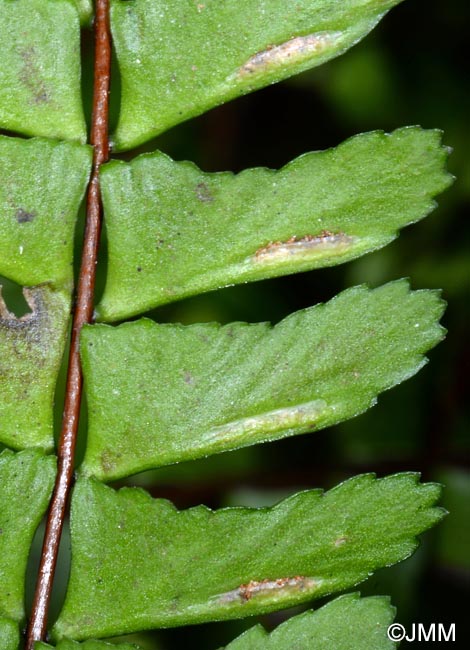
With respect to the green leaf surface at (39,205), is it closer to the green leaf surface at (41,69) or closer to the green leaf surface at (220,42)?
the green leaf surface at (41,69)

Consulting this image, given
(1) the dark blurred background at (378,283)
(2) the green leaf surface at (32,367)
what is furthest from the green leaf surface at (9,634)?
(1) the dark blurred background at (378,283)

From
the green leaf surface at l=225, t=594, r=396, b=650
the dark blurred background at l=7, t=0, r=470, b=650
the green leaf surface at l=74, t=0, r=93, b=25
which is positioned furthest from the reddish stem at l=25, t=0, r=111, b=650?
the dark blurred background at l=7, t=0, r=470, b=650

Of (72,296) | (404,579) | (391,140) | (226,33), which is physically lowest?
(404,579)

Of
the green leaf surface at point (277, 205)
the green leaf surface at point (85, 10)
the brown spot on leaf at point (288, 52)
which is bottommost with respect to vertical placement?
the green leaf surface at point (277, 205)

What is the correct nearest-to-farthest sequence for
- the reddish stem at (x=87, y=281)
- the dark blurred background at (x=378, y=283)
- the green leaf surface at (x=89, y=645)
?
the green leaf surface at (x=89, y=645) → the reddish stem at (x=87, y=281) → the dark blurred background at (x=378, y=283)

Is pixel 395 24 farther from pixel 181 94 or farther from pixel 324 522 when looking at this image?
pixel 324 522

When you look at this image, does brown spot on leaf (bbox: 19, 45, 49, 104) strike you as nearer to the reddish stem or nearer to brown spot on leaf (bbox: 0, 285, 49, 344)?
the reddish stem

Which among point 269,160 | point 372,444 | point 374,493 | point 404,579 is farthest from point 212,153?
point 374,493
